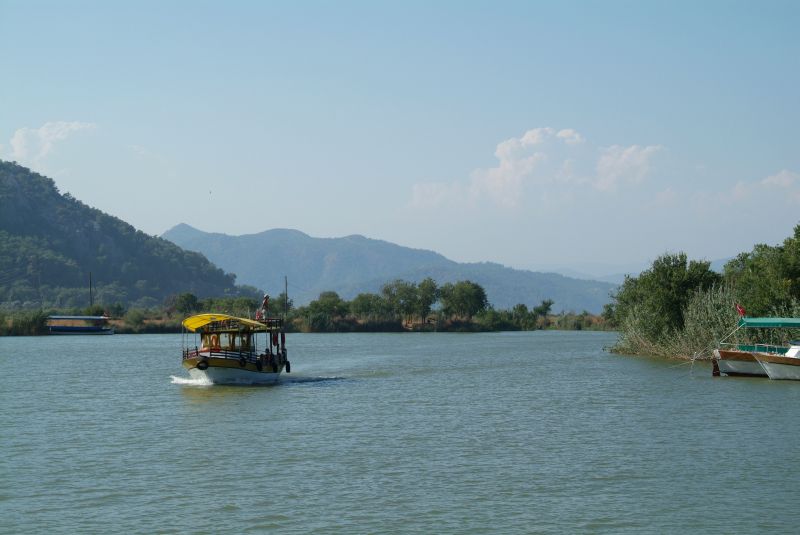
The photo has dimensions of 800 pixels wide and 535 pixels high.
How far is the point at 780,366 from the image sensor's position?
183ft

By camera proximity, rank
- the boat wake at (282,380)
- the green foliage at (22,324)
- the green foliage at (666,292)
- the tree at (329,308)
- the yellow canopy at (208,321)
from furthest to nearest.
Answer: the tree at (329,308), the green foliage at (22,324), the green foliage at (666,292), the boat wake at (282,380), the yellow canopy at (208,321)

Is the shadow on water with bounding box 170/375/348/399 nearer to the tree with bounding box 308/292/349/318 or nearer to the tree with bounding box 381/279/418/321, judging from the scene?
the tree with bounding box 308/292/349/318

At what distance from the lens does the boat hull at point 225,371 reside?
53594 mm

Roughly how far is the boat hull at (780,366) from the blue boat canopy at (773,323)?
2386 mm

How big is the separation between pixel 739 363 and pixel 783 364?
2.85 meters

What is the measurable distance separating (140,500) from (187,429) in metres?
12.6

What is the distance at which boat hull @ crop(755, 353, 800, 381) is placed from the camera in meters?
55.5

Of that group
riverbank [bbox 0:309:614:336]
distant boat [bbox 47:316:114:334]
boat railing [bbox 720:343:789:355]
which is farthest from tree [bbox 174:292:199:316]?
boat railing [bbox 720:343:789:355]

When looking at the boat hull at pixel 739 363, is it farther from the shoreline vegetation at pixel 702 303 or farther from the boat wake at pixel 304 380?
the boat wake at pixel 304 380

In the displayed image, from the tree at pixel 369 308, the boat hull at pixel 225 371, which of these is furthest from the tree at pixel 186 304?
the boat hull at pixel 225 371

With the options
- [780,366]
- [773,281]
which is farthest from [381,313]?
[780,366]

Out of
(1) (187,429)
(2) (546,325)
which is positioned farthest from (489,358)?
(2) (546,325)

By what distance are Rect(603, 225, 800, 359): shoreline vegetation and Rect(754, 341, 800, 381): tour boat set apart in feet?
19.6

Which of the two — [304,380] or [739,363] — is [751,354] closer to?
[739,363]
